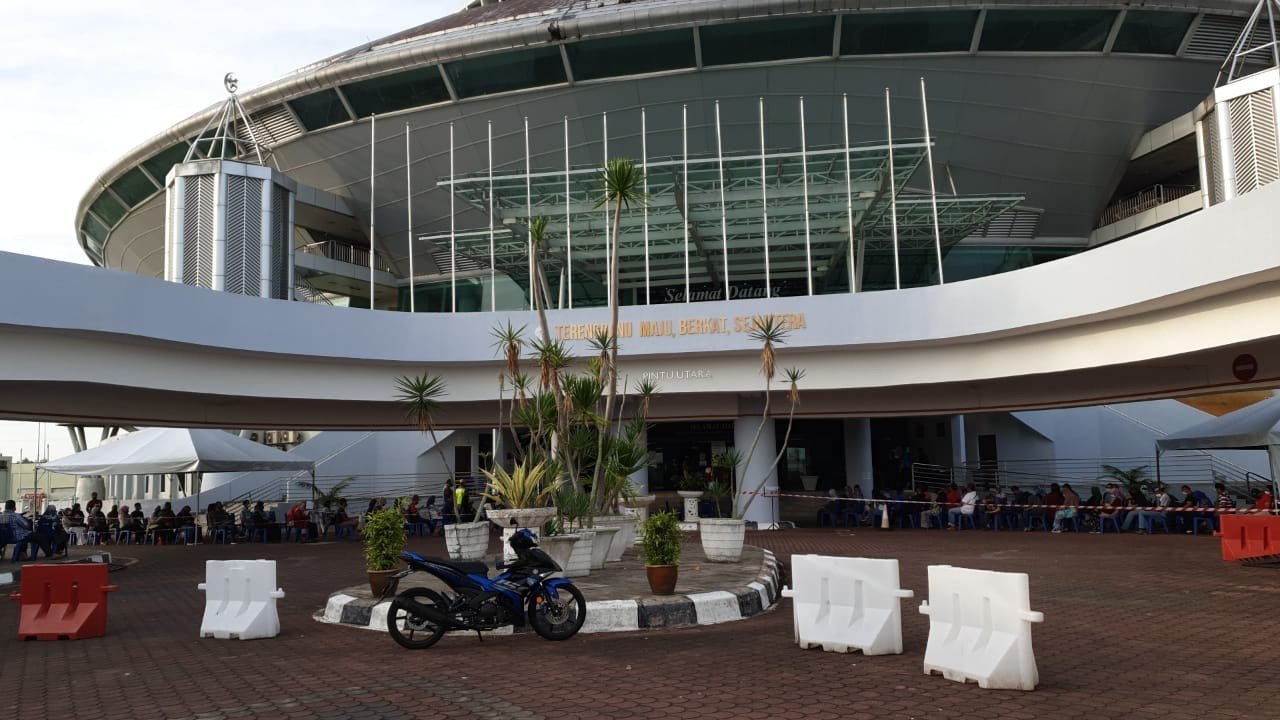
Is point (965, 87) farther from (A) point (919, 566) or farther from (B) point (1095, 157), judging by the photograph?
(A) point (919, 566)

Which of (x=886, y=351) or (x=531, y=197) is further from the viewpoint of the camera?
(x=531, y=197)

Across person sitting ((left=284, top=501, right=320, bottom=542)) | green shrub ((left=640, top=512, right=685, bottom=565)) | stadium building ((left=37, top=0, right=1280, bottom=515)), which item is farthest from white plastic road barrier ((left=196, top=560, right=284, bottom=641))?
stadium building ((left=37, top=0, right=1280, bottom=515))

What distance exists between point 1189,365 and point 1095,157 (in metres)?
17.3

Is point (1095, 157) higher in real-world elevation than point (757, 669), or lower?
higher

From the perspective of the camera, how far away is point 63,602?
33.3ft

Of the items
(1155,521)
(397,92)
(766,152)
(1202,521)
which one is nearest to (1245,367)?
(1202,521)

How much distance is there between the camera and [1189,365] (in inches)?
742

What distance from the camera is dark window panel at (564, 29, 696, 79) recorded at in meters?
30.8

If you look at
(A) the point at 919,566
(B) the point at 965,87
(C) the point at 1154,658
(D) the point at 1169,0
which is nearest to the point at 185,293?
(A) the point at 919,566

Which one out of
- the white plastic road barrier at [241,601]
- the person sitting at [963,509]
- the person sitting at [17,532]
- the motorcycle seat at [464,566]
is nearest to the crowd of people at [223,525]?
the person sitting at [17,532]

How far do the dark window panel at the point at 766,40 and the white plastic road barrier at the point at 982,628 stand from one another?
26.0 meters

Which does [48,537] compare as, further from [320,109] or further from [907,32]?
[907,32]

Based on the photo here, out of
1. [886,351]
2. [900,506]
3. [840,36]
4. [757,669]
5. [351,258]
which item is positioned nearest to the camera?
[757,669]

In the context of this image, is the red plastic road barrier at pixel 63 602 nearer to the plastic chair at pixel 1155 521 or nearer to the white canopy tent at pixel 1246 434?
the white canopy tent at pixel 1246 434
